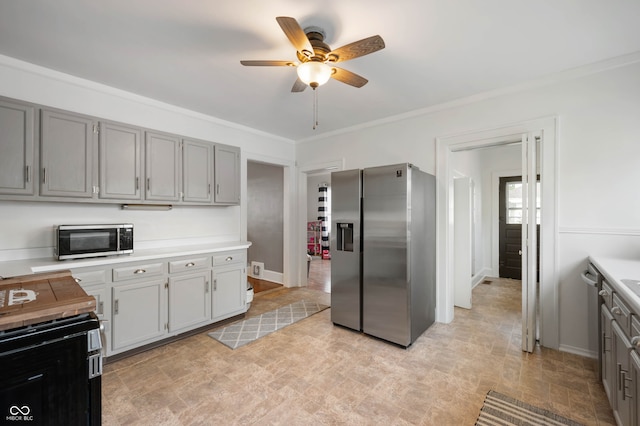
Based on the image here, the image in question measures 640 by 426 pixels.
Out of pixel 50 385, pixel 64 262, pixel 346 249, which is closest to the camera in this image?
pixel 50 385

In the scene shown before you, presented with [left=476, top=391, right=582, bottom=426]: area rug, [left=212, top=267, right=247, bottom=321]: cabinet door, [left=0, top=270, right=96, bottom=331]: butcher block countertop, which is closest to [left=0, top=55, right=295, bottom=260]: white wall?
[left=212, top=267, right=247, bottom=321]: cabinet door

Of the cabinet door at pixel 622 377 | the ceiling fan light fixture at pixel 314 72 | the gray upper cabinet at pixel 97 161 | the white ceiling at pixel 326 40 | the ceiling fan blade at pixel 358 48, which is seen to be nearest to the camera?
the cabinet door at pixel 622 377

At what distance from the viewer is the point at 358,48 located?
1783mm

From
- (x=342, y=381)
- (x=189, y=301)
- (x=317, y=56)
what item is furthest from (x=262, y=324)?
(x=317, y=56)

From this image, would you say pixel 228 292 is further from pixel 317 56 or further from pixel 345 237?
pixel 317 56

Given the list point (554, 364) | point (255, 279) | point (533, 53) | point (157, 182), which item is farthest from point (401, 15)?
point (255, 279)

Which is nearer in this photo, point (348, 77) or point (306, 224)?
point (348, 77)

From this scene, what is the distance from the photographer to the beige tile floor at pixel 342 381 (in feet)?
6.08

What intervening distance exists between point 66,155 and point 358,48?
8.52 feet

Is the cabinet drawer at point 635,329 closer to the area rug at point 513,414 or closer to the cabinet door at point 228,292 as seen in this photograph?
the area rug at point 513,414

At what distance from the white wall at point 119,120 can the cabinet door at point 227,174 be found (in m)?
0.33

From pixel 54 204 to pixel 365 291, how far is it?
313cm

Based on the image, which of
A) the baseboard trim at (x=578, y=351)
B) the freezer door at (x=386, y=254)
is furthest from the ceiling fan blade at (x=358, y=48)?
the baseboard trim at (x=578, y=351)

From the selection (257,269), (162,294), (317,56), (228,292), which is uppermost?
(317,56)
